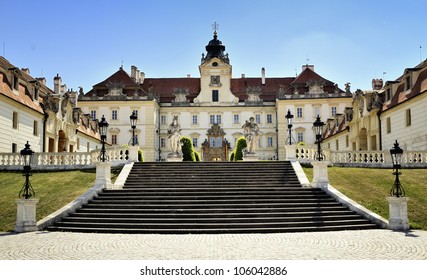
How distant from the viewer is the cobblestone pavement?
10.5 metres

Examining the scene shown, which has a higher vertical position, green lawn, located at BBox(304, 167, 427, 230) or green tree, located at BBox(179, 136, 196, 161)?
green tree, located at BBox(179, 136, 196, 161)

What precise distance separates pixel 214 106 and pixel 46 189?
4627cm

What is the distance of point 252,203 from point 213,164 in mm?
7649

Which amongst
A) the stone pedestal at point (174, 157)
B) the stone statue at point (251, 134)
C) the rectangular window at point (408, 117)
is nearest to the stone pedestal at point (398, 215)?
the rectangular window at point (408, 117)

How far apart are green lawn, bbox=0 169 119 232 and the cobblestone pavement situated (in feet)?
8.84

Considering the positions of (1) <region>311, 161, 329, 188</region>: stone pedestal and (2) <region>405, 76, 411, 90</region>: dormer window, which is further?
(2) <region>405, 76, 411, 90</region>: dormer window

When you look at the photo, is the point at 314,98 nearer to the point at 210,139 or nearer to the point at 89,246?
the point at 210,139

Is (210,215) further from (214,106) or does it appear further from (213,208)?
(214,106)

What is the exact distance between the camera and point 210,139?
Answer: 64.2m

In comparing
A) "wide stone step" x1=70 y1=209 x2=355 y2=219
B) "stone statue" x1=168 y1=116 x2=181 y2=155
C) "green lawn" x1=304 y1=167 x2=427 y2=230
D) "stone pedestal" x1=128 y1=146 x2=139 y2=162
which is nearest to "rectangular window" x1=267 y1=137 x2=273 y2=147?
"stone statue" x1=168 y1=116 x2=181 y2=155

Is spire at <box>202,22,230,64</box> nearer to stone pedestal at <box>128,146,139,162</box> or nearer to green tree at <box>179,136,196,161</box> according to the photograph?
green tree at <box>179,136,196,161</box>

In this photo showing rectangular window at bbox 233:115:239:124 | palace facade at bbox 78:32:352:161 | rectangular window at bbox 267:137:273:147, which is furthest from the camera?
rectangular window at bbox 233:115:239:124

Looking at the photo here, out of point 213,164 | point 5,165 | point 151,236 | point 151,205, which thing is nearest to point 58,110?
point 5,165

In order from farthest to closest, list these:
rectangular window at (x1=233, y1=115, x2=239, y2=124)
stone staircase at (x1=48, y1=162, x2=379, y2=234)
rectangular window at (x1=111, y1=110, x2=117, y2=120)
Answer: rectangular window at (x1=233, y1=115, x2=239, y2=124), rectangular window at (x1=111, y1=110, x2=117, y2=120), stone staircase at (x1=48, y1=162, x2=379, y2=234)
